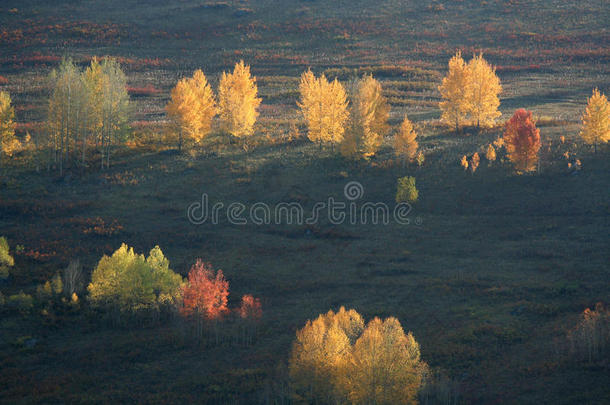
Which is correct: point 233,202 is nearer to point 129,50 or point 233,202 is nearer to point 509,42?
point 129,50

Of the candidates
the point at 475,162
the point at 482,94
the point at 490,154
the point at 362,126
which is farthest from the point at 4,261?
the point at 482,94

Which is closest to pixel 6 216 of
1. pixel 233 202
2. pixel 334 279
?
pixel 233 202

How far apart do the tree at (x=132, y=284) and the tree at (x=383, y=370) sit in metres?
17.1

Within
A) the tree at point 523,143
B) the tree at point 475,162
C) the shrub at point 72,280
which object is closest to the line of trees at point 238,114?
the tree at point 523,143

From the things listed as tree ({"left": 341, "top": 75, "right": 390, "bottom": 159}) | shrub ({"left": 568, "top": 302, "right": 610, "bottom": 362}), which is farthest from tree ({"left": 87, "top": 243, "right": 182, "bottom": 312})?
tree ({"left": 341, "top": 75, "right": 390, "bottom": 159})

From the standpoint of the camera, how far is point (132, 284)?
3981 cm

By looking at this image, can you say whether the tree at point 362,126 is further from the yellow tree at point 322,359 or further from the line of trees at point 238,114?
the yellow tree at point 322,359

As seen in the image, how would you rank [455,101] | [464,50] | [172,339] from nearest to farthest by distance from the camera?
1. [172,339]
2. [455,101]
3. [464,50]

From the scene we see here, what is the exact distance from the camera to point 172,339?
36.1 m

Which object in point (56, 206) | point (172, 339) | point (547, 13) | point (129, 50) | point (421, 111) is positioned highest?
point (547, 13)

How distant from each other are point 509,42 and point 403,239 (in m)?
95.9

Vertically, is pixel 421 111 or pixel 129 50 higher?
pixel 129 50

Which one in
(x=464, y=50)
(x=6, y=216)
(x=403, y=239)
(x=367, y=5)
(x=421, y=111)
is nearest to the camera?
(x=403, y=239)

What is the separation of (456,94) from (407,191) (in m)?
23.9
